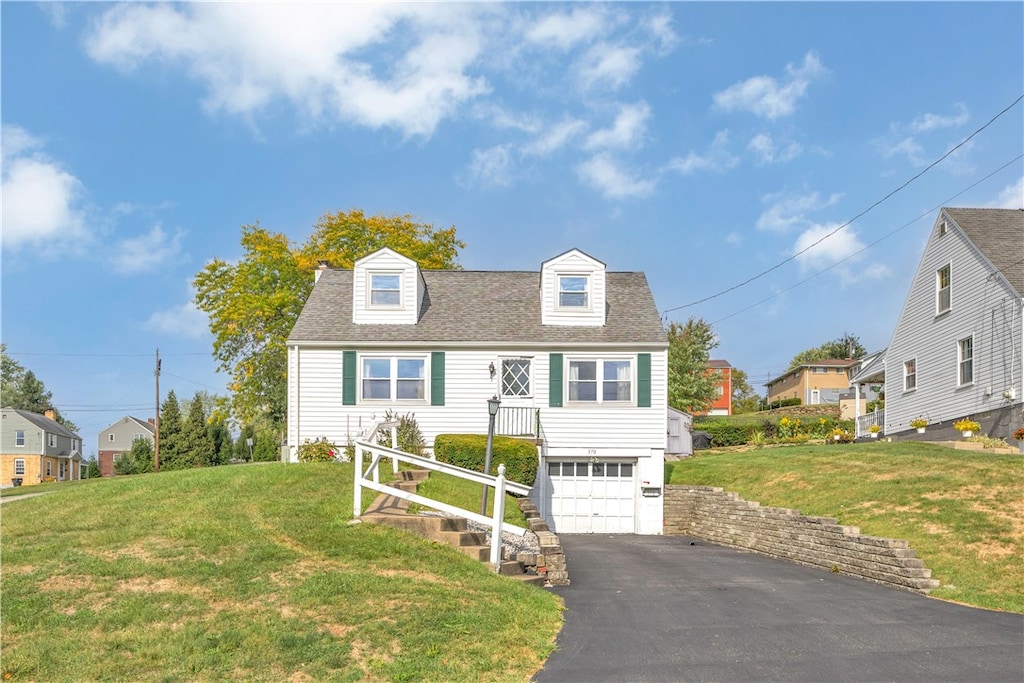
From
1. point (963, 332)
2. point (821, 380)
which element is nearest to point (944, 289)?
point (963, 332)

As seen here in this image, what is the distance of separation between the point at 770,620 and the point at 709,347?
156ft

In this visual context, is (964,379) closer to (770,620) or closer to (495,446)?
(495,446)

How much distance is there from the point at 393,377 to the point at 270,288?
14.5 meters

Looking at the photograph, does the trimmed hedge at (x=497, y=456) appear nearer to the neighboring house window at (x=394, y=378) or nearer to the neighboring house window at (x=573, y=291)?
the neighboring house window at (x=394, y=378)

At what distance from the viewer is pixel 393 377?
2392cm

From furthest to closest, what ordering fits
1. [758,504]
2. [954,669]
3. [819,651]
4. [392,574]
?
[758,504] → [392,574] → [819,651] → [954,669]

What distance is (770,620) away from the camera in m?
10.9

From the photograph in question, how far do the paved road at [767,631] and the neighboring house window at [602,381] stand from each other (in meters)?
8.76

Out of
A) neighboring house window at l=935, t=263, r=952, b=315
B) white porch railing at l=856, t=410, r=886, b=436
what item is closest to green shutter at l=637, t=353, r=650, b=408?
neighboring house window at l=935, t=263, r=952, b=315

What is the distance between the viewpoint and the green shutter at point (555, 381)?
2373 centimetres

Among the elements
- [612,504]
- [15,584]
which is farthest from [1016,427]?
[15,584]

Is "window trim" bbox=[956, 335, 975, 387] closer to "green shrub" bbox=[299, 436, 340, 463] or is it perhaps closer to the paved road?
the paved road

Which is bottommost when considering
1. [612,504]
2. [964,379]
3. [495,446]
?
[612,504]

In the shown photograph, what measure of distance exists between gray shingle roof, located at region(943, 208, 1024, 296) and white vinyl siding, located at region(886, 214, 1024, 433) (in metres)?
0.27
